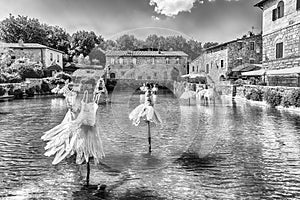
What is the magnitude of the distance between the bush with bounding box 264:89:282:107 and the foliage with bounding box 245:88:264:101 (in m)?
2.39

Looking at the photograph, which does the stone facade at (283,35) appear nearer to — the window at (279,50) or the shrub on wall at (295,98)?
the window at (279,50)

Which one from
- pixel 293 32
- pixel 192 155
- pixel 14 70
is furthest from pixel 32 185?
pixel 14 70

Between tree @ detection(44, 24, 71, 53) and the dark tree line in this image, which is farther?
tree @ detection(44, 24, 71, 53)

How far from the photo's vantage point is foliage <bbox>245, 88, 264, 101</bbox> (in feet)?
94.4

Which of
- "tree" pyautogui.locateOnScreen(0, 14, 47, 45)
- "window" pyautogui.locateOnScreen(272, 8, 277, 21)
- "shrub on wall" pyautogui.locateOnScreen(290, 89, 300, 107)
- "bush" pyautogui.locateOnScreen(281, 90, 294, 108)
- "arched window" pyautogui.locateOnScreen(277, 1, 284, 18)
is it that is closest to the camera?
"shrub on wall" pyautogui.locateOnScreen(290, 89, 300, 107)

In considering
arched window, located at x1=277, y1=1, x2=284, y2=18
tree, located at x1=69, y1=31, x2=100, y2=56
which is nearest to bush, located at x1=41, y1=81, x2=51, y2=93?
arched window, located at x1=277, y1=1, x2=284, y2=18

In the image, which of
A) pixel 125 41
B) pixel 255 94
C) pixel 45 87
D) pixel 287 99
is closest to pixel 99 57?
pixel 45 87

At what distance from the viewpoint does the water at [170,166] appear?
7.08 m

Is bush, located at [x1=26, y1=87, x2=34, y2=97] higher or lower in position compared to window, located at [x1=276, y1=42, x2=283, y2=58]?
lower

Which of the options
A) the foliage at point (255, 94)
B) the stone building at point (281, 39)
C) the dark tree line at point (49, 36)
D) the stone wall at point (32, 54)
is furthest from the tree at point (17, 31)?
the foliage at point (255, 94)

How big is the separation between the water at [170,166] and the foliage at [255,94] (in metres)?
13.6

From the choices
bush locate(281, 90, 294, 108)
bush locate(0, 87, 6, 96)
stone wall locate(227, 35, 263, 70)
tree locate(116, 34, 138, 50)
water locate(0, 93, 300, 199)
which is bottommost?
water locate(0, 93, 300, 199)

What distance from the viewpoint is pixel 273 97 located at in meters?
25.1

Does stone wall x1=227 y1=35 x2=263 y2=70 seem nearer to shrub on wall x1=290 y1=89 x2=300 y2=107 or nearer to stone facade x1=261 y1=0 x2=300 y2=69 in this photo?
stone facade x1=261 y1=0 x2=300 y2=69
